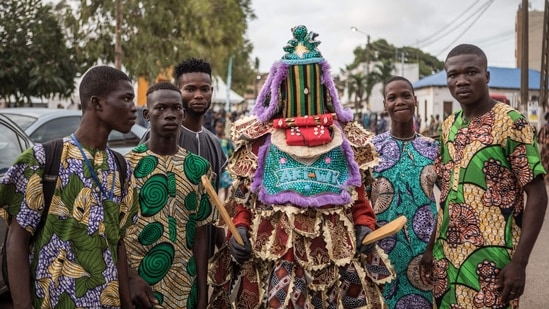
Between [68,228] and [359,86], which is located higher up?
[359,86]

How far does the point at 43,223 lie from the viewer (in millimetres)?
2213

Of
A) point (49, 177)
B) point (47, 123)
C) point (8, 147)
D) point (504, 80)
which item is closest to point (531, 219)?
point (49, 177)

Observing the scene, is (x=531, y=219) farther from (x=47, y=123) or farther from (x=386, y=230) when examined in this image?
(x=47, y=123)

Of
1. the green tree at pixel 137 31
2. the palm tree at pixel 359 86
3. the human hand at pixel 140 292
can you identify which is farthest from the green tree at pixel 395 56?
the human hand at pixel 140 292

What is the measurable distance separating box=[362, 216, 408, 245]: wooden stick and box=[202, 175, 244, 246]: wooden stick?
2.05 ft

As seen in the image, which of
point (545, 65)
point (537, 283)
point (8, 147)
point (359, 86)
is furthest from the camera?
point (359, 86)

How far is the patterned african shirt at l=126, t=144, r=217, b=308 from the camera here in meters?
2.81

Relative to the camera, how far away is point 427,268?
10.5 ft

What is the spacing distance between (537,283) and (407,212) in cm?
283

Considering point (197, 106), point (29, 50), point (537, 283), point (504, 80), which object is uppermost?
point (504, 80)

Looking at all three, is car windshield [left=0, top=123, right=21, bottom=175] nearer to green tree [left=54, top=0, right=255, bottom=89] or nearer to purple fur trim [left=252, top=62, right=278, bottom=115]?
purple fur trim [left=252, top=62, right=278, bottom=115]

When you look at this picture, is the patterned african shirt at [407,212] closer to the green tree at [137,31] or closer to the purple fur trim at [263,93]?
the purple fur trim at [263,93]

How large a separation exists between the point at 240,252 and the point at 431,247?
1.09 meters

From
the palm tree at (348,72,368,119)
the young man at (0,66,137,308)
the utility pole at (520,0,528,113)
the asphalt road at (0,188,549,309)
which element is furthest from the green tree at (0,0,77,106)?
the palm tree at (348,72,368,119)
